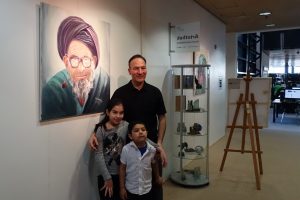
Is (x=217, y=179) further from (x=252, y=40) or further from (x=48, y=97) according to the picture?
(x=252, y=40)

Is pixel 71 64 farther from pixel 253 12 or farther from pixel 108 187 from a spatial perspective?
pixel 253 12

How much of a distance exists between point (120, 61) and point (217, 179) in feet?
7.52

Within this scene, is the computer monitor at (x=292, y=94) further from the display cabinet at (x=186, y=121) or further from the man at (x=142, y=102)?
the man at (x=142, y=102)

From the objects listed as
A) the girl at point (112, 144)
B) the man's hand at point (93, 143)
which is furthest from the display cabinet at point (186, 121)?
the man's hand at point (93, 143)

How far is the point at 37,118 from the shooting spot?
208 cm

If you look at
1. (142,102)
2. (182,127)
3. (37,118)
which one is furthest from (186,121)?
(37,118)

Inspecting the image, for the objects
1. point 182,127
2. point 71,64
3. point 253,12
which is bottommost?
point 182,127

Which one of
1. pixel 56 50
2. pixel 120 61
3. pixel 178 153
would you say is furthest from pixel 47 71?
pixel 178 153

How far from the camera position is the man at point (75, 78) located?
219 centimetres

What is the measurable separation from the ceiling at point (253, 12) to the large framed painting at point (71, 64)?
3.06 m

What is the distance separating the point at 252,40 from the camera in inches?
464

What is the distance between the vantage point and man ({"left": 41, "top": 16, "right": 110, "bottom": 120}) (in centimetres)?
219

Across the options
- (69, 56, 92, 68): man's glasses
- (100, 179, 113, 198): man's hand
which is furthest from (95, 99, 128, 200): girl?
(69, 56, 92, 68): man's glasses

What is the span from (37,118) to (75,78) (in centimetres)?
48
